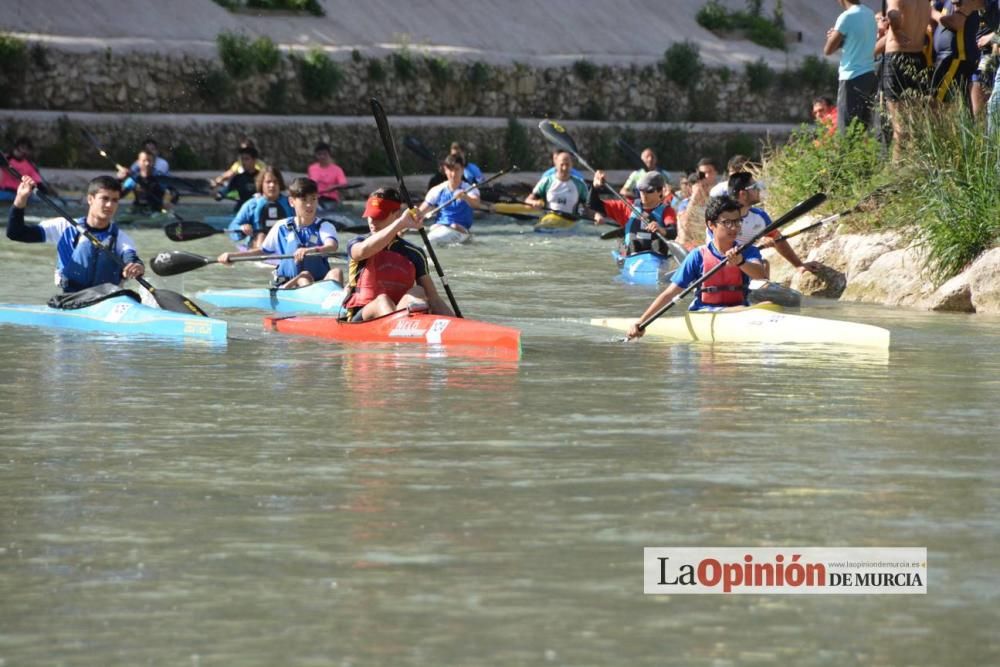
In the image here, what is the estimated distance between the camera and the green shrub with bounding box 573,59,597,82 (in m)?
→ 41.9

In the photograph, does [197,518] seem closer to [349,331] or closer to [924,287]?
[349,331]

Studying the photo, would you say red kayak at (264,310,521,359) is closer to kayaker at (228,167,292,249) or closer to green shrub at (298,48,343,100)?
kayaker at (228,167,292,249)

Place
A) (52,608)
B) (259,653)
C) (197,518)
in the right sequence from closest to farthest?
(259,653) → (52,608) → (197,518)

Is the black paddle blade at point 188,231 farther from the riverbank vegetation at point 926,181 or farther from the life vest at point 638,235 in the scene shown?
the riverbank vegetation at point 926,181

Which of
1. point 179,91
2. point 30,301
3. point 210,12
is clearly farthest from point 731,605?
point 210,12

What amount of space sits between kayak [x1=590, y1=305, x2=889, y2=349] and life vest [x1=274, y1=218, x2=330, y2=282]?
3397 millimetres

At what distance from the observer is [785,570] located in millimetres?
5684

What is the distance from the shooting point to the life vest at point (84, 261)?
41.3ft

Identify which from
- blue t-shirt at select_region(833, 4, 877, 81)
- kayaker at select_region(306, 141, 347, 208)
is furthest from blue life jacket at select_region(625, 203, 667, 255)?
kayaker at select_region(306, 141, 347, 208)

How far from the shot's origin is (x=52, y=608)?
526cm

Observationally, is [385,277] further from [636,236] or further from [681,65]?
[681,65]

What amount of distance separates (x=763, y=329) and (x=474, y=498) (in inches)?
214

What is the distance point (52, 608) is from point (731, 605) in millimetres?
1892

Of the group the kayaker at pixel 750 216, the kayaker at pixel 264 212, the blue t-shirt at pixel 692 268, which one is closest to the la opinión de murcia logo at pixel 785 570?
the blue t-shirt at pixel 692 268
